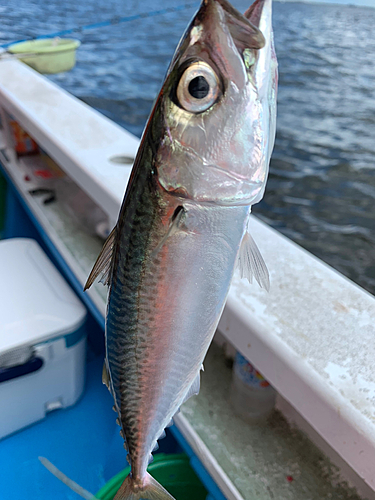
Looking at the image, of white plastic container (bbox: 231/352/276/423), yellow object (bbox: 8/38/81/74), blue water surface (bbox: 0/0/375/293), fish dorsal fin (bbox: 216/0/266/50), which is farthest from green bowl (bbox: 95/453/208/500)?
yellow object (bbox: 8/38/81/74)

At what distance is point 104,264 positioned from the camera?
71 cm

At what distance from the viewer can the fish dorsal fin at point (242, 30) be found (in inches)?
19.0

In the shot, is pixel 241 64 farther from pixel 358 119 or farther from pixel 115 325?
pixel 358 119

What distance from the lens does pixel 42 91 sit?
8.97 ft

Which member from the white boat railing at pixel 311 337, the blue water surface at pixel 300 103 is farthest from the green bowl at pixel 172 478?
the blue water surface at pixel 300 103

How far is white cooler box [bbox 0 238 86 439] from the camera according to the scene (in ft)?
5.01

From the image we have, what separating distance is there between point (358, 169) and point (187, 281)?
6378mm

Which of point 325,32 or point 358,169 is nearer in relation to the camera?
point 358,169

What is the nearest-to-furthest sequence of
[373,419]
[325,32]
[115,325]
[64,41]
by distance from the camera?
[115,325], [373,419], [64,41], [325,32]

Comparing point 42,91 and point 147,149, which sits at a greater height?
point 147,149

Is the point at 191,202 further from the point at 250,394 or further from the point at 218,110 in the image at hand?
the point at 250,394

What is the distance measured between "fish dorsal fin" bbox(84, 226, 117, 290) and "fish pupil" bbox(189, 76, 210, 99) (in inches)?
10.5

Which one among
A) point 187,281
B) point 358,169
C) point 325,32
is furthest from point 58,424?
point 325,32

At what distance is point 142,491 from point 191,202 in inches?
23.6
